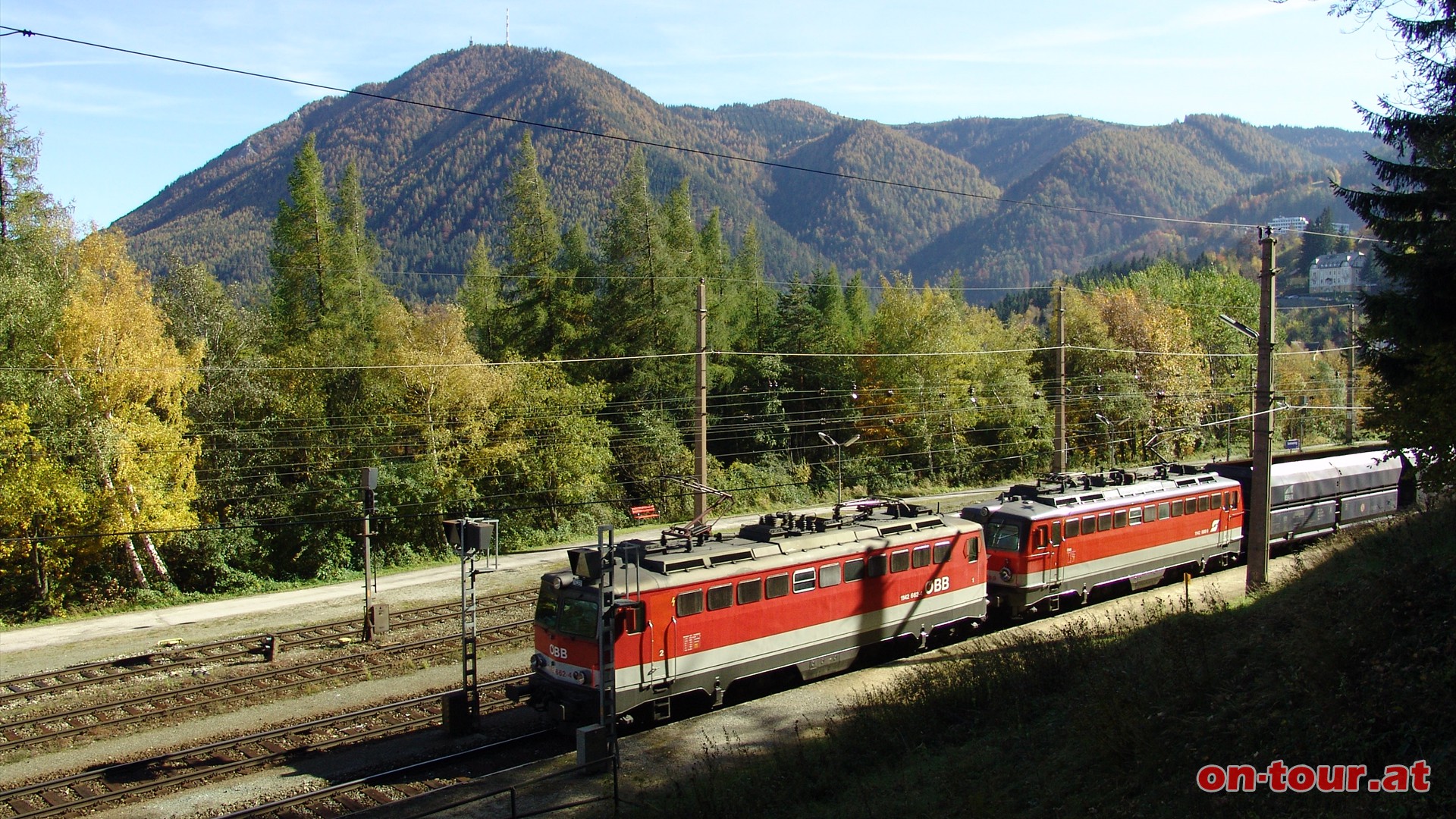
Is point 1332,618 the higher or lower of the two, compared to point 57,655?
higher

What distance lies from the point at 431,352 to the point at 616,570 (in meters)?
25.2

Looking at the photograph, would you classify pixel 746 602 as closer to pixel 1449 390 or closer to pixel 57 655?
pixel 1449 390

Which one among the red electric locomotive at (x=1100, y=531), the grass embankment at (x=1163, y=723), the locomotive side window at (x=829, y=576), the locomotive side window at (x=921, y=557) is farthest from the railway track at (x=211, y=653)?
the red electric locomotive at (x=1100, y=531)

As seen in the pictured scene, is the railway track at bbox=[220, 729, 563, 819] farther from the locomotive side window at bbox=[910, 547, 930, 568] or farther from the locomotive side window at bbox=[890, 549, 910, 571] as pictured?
the locomotive side window at bbox=[910, 547, 930, 568]

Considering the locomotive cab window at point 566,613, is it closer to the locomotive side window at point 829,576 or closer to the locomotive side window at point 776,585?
the locomotive side window at point 776,585

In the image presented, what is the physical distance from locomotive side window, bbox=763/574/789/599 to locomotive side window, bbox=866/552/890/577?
212cm

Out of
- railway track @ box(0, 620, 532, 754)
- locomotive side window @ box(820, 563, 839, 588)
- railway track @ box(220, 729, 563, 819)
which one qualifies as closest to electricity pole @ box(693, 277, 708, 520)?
railway track @ box(0, 620, 532, 754)

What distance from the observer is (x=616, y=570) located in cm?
1473

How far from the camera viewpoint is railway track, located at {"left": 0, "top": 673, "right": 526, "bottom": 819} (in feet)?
44.7

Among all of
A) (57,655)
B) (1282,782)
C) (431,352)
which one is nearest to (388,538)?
(431,352)

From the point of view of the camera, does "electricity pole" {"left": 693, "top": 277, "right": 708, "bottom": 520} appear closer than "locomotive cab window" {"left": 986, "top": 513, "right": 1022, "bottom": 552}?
No

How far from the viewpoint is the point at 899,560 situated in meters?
18.3

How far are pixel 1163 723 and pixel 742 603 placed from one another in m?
7.46

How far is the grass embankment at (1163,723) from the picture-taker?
8.66m
